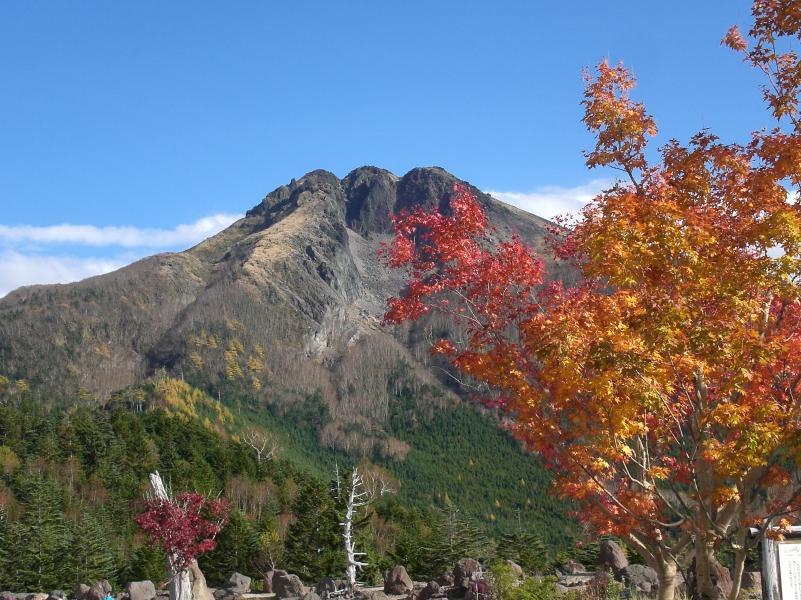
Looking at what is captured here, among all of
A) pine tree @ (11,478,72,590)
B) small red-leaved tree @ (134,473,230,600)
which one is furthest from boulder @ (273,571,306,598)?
pine tree @ (11,478,72,590)

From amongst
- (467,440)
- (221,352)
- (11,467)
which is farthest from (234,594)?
(221,352)

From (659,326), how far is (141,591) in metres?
26.0

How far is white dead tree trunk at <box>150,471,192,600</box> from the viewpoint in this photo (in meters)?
19.8

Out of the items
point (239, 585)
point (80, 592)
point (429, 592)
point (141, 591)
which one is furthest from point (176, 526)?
point (239, 585)

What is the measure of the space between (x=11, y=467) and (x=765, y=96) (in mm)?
69834

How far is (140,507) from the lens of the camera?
180ft

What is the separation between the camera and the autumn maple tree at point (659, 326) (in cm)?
784

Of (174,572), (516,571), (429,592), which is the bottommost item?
(429,592)

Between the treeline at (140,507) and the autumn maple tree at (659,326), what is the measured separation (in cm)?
2975

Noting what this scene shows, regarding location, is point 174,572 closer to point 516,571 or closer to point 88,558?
point 516,571

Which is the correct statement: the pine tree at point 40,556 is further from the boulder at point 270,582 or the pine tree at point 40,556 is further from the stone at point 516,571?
the stone at point 516,571

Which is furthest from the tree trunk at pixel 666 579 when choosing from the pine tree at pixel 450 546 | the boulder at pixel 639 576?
the pine tree at pixel 450 546

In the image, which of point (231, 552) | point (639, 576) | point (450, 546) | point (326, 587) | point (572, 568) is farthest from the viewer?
point (231, 552)

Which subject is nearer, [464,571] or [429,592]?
[429,592]
